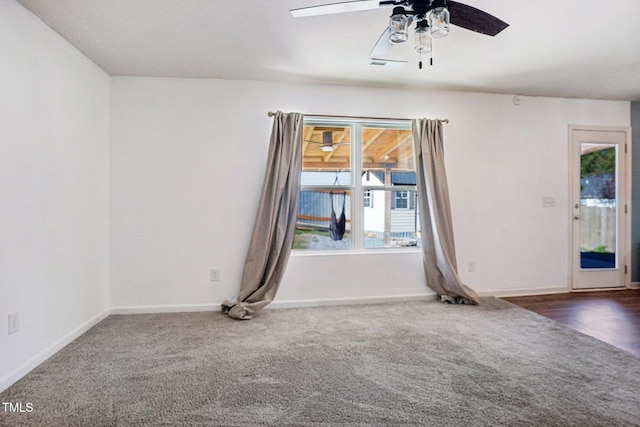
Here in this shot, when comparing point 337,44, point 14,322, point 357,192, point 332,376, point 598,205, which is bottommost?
point 332,376

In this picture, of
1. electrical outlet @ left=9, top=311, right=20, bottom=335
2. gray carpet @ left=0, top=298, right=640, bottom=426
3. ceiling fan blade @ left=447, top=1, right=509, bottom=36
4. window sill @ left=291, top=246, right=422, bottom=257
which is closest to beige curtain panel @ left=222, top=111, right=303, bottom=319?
window sill @ left=291, top=246, right=422, bottom=257

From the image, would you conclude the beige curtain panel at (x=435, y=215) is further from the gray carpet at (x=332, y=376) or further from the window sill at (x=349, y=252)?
the gray carpet at (x=332, y=376)

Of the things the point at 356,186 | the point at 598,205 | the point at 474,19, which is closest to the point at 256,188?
the point at 356,186

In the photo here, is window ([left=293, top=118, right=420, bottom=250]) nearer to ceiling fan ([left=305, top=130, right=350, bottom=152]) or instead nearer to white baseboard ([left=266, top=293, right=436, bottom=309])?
ceiling fan ([left=305, top=130, right=350, bottom=152])

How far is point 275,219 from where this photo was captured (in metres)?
3.53

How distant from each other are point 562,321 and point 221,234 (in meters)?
3.42

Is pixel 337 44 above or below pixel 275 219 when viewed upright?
above

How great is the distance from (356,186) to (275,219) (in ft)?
3.33

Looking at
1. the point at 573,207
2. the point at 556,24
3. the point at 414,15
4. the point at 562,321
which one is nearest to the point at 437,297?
the point at 562,321

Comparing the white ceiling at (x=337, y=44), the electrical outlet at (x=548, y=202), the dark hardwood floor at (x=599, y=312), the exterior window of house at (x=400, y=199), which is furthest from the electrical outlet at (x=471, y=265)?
the white ceiling at (x=337, y=44)

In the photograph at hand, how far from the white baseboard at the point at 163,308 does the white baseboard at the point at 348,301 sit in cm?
63

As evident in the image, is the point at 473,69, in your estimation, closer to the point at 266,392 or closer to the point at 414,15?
the point at 414,15

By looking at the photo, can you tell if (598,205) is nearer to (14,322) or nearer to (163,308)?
(163,308)

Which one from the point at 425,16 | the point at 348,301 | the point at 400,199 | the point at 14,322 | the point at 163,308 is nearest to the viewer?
the point at 425,16
